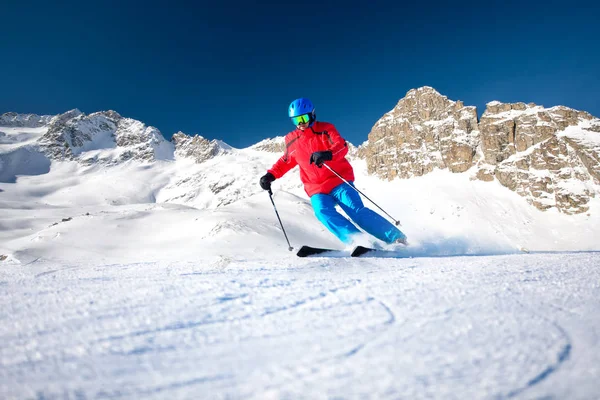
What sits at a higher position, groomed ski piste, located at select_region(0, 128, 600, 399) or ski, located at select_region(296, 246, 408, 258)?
ski, located at select_region(296, 246, 408, 258)

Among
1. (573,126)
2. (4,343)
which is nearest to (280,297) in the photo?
(4,343)

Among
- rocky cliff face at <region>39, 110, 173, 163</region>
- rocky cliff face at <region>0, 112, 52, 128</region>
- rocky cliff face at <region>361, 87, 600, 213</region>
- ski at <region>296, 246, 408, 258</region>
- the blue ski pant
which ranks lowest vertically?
ski at <region>296, 246, 408, 258</region>

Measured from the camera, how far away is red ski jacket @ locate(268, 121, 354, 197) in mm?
5078

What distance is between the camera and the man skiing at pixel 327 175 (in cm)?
471

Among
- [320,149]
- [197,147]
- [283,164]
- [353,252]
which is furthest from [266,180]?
[197,147]

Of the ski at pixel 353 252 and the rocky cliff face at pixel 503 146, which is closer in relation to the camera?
the ski at pixel 353 252

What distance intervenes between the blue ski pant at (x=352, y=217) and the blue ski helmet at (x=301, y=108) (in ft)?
4.63

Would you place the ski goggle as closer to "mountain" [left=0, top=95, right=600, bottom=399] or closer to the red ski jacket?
the red ski jacket

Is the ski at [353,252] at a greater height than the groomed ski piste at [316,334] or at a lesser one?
greater

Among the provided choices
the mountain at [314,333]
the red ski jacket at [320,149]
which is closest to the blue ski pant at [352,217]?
the red ski jacket at [320,149]

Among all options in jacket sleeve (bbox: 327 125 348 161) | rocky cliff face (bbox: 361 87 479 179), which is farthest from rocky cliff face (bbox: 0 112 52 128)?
jacket sleeve (bbox: 327 125 348 161)

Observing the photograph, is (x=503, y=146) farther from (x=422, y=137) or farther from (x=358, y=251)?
(x=358, y=251)

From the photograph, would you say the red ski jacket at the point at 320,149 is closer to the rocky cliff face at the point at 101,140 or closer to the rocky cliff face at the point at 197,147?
the rocky cliff face at the point at 197,147

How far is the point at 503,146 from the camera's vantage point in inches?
3059
